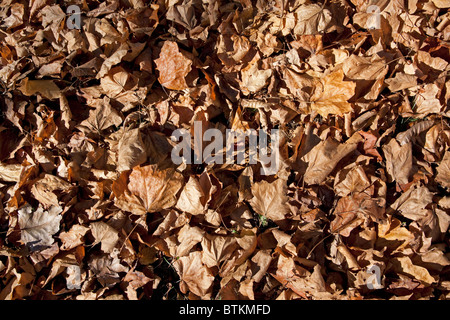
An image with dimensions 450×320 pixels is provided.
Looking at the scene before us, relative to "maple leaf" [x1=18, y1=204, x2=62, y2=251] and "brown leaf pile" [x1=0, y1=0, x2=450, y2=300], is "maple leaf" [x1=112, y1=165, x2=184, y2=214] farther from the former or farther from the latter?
"maple leaf" [x1=18, y1=204, x2=62, y2=251]

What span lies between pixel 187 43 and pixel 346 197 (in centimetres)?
126

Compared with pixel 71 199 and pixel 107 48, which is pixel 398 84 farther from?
pixel 71 199

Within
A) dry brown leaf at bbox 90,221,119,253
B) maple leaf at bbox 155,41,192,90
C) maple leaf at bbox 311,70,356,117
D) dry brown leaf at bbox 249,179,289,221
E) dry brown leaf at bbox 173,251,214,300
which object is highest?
maple leaf at bbox 155,41,192,90

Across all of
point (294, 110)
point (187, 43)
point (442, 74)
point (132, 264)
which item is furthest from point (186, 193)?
point (442, 74)

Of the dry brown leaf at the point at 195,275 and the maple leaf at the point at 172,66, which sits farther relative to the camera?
the maple leaf at the point at 172,66

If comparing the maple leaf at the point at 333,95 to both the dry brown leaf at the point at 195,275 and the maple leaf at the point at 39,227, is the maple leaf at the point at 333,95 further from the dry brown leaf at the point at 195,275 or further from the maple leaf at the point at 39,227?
the maple leaf at the point at 39,227

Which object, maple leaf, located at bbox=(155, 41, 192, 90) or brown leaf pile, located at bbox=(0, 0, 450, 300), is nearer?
brown leaf pile, located at bbox=(0, 0, 450, 300)

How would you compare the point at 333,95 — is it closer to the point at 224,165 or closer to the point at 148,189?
the point at 224,165

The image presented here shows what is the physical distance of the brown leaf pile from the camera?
177cm

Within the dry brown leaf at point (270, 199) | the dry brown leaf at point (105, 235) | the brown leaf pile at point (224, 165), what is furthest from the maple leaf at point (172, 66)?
the dry brown leaf at point (105, 235)

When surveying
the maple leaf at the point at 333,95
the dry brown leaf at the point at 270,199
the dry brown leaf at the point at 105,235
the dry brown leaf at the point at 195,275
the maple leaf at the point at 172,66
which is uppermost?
the maple leaf at the point at 172,66

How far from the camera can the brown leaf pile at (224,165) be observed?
5.79ft

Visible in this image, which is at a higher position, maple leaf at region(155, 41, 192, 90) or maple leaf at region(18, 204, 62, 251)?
maple leaf at region(155, 41, 192, 90)

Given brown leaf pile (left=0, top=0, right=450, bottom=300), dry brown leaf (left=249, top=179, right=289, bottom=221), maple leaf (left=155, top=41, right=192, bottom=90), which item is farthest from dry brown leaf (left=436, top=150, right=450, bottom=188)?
maple leaf (left=155, top=41, right=192, bottom=90)
